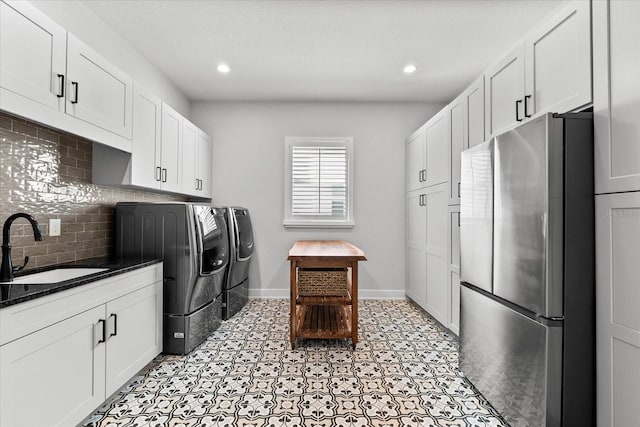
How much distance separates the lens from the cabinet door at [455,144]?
2.86 metres

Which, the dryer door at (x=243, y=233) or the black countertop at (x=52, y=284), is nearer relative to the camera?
the black countertop at (x=52, y=284)

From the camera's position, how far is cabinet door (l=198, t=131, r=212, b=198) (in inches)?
160

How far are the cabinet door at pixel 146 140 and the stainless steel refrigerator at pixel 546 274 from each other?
267 centimetres

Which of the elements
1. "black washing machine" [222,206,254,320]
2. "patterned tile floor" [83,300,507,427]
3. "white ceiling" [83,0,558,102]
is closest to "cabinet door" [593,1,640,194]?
"white ceiling" [83,0,558,102]

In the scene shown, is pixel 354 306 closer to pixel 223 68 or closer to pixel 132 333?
pixel 132 333

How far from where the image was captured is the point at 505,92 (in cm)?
217

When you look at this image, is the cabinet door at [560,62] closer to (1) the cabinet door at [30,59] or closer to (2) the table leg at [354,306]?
(2) the table leg at [354,306]

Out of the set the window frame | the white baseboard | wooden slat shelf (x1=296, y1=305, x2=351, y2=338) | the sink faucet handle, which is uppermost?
the window frame

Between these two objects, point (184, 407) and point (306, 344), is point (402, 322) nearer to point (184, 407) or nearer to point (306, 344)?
point (306, 344)

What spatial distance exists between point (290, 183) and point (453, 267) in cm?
241

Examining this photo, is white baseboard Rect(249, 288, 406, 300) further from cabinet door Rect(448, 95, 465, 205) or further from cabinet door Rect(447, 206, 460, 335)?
cabinet door Rect(448, 95, 465, 205)

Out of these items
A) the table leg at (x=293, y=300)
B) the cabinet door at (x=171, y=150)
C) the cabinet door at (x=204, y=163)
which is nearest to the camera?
the table leg at (x=293, y=300)

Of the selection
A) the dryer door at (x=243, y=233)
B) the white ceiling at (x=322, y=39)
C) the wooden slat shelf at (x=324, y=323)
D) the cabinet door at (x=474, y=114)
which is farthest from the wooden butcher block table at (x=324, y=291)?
the white ceiling at (x=322, y=39)

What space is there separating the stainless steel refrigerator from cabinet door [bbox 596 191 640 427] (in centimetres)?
4
